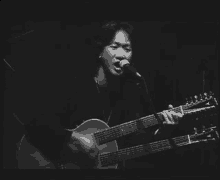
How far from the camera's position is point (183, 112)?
333 centimetres

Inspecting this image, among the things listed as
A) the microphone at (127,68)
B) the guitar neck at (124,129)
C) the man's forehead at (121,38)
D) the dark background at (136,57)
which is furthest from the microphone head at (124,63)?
the guitar neck at (124,129)

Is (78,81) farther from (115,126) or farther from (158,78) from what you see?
(158,78)

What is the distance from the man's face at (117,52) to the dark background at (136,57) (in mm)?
95

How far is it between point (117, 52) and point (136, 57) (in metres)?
0.22

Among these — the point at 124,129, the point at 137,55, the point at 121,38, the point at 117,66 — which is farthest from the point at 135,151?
the point at 121,38

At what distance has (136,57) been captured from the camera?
3.54 m

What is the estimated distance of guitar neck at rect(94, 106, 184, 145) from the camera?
3387 mm

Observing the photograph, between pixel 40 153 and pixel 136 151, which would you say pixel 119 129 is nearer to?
pixel 136 151

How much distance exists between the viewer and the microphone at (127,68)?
3319 millimetres

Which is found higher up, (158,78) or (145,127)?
(158,78)

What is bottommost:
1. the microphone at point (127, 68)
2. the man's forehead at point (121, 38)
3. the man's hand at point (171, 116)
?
the man's hand at point (171, 116)

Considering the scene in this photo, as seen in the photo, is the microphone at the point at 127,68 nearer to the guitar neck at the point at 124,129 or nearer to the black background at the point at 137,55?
the black background at the point at 137,55

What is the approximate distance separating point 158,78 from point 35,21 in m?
1.52

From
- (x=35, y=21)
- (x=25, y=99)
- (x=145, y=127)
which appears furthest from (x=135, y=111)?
(x=35, y=21)
